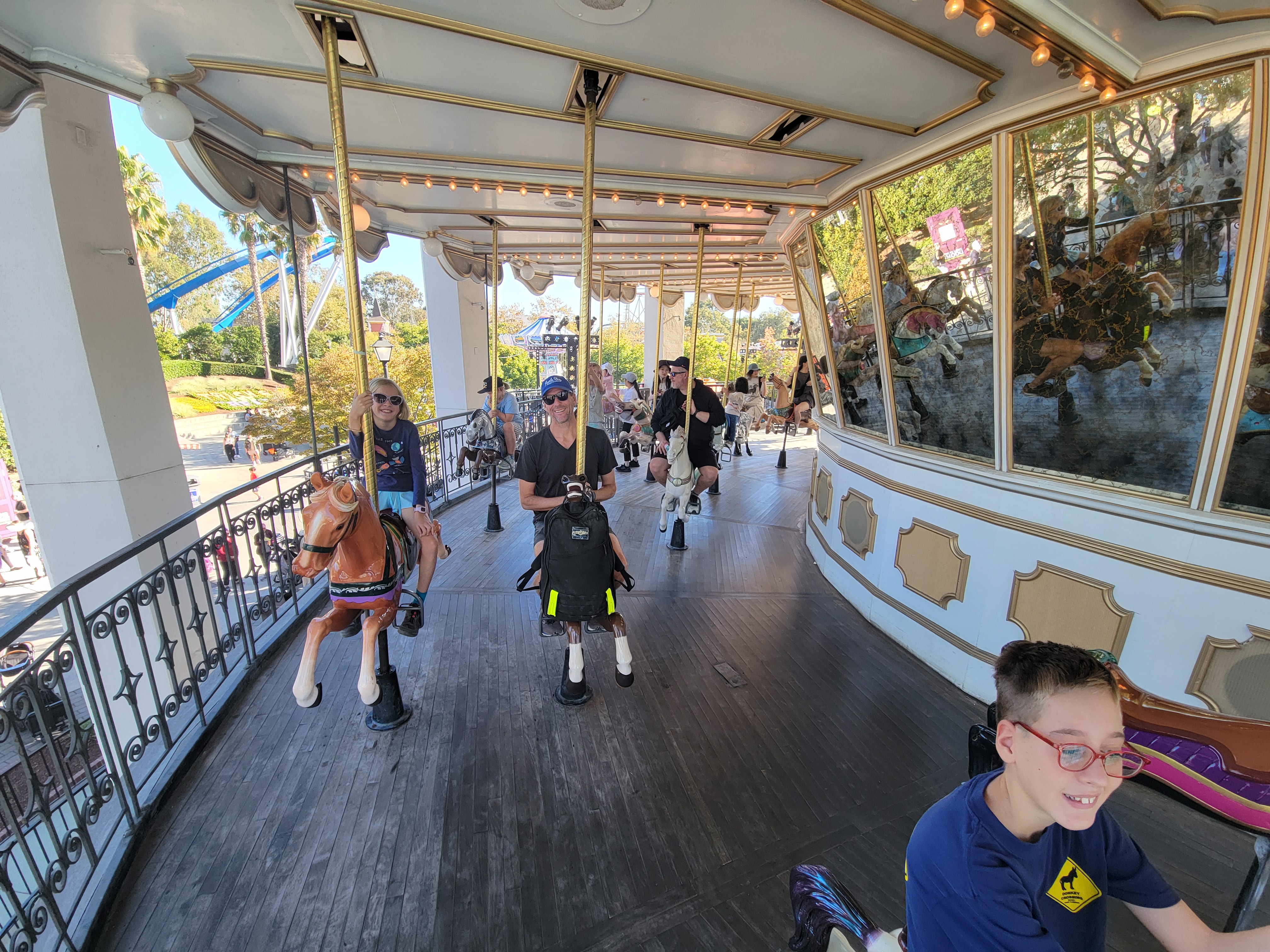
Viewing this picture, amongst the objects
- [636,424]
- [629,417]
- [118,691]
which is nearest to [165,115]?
[118,691]

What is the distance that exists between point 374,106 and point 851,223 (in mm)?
3144

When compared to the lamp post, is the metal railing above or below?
below

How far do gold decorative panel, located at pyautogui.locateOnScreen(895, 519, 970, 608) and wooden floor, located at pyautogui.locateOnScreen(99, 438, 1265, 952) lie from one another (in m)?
0.53

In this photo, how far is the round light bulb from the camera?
7.59 feet

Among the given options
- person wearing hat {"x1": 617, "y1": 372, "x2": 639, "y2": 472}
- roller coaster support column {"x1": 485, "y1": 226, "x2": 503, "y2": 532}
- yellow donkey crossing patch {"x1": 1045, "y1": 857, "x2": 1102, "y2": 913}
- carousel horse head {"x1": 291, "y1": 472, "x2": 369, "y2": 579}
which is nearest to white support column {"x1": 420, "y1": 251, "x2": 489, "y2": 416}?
person wearing hat {"x1": 617, "y1": 372, "x2": 639, "y2": 472}

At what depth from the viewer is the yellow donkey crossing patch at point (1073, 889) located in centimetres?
106

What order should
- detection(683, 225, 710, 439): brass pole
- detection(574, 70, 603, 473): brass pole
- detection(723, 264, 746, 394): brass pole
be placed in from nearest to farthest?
detection(574, 70, 603, 473): brass pole → detection(683, 225, 710, 439): brass pole → detection(723, 264, 746, 394): brass pole

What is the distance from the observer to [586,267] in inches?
106

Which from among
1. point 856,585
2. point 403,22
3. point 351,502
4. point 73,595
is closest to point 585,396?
point 351,502

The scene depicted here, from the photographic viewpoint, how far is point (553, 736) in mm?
2756

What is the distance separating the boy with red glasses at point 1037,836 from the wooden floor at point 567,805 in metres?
1.10

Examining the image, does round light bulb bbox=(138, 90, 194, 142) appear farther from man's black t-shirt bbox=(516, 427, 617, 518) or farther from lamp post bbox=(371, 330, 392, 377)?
lamp post bbox=(371, 330, 392, 377)

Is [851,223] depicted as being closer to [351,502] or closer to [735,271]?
[351,502]

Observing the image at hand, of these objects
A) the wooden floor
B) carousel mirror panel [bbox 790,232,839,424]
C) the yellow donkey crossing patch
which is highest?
carousel mirror panel [bbox 790,232,839,424]
